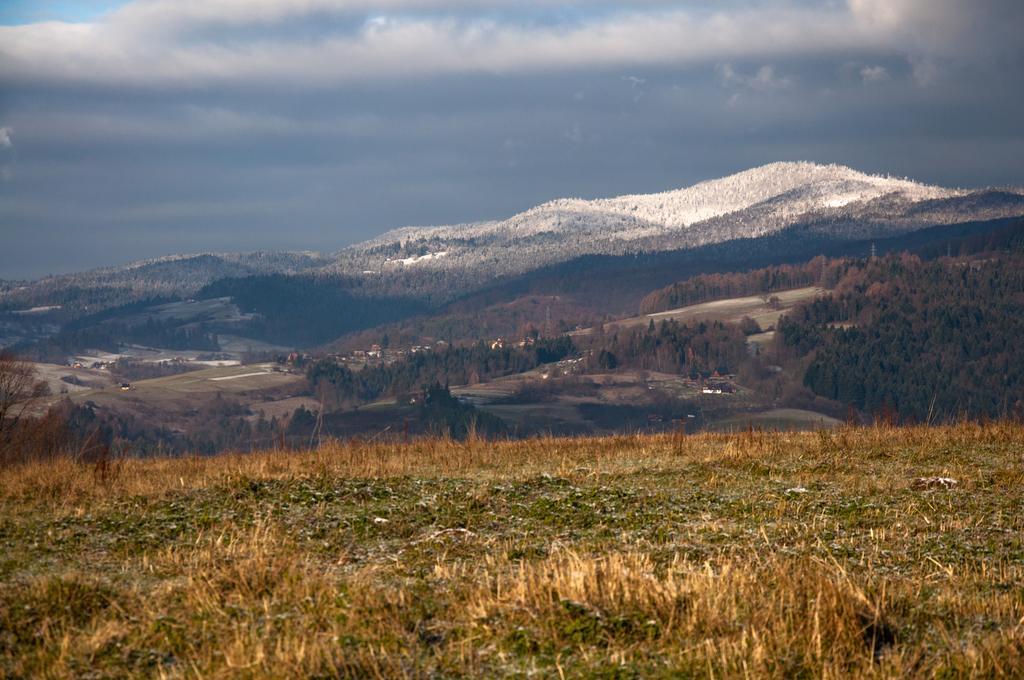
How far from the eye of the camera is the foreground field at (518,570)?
796 cm

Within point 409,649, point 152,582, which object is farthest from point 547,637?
point 152,582

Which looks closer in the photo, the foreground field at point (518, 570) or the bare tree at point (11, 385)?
the foreground field at point (518, 570)

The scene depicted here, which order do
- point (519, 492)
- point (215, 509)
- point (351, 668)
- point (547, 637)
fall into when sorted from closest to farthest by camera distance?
point (351, 668) < point (547, 637) < point (215, 509) < point (519, 492)

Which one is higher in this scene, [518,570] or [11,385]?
[11,385]

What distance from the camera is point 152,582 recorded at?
10.3m

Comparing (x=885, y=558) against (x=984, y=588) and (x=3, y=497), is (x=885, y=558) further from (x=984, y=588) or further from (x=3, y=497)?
(x=3, y=497)

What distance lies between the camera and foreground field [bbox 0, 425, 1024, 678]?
7957 millimetres

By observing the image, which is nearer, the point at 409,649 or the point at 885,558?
the point at 409,649

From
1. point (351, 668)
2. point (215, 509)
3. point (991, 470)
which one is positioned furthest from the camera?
point (991, 470)

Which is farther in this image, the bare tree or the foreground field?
the bare tree

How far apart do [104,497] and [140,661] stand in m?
7.96

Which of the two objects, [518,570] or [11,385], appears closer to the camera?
[518,570]

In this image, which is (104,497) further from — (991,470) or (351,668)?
(991,470)

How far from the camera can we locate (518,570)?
10.4 metres
